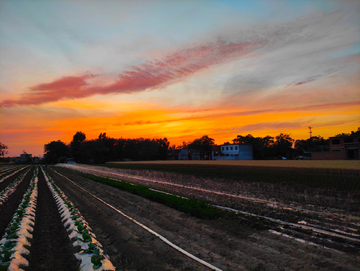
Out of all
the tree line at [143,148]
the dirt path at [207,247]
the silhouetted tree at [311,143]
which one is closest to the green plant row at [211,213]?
the dirt path at [207,247]

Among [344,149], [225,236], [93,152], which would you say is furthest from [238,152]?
[225,236]

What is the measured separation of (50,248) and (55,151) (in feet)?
511

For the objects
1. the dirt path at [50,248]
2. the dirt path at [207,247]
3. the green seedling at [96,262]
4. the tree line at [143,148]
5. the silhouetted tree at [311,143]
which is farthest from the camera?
the silhouetted tree at [311,143]

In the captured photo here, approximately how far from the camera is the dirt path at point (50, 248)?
6867 mm

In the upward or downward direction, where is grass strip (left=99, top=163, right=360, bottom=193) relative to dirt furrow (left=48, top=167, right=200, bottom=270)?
downward

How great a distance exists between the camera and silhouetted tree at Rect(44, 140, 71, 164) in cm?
14350

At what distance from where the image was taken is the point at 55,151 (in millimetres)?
144875

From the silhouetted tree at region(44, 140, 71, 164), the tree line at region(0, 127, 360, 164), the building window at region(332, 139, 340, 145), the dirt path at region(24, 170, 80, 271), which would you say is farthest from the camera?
the silhouetted tree at region(44, 140, 71, 164)

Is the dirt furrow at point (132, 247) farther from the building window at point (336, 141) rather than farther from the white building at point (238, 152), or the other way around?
the white building at point (238, 152)

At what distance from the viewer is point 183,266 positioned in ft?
21.2

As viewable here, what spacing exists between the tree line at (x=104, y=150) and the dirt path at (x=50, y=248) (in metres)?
113

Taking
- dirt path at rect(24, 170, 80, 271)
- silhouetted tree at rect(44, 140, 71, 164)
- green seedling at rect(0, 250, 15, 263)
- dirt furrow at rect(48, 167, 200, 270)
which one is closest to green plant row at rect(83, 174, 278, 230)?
dirt furrow at rect(48, 167, 200, 270)

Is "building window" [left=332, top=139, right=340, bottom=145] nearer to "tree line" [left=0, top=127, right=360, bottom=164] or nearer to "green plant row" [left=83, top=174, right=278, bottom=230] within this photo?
"tree line" [left=0, top=127, right=360, bottom=164]

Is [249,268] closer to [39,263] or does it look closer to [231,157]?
[39,263]
